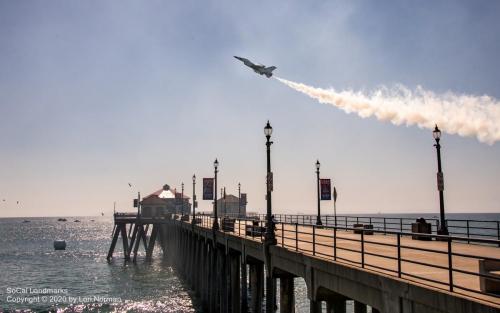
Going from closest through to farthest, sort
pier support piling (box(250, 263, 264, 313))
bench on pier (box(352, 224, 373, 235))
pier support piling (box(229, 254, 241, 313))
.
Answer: bench on pier (box(352, 224, 373, 235)) < pier support piling (box(250, 263, 264, 313)) < pier support piling (box(229, 254, 241, 313))

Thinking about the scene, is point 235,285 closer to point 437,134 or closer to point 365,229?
point 437,134

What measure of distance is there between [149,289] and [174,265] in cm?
1698

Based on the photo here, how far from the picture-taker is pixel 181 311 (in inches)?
1319

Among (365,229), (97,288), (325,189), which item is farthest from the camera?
(97,288)

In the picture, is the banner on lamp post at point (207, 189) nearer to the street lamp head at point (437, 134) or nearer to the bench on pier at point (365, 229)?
the bench on pier at point (365, 229)

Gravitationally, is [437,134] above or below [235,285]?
above

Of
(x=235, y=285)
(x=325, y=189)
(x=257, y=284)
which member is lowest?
(x=235, y=285)

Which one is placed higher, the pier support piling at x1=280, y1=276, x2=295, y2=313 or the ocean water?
the pier support piling at x1=280, y1=276, x2=295, y2=313

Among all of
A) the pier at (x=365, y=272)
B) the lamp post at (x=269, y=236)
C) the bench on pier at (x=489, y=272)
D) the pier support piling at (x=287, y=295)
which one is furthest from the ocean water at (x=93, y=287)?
the bench on pier at (x=489, y=272)

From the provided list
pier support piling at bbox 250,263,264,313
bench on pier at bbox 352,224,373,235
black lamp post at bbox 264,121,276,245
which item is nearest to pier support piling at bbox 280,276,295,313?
black lamp post at bbox 264,121,276,245

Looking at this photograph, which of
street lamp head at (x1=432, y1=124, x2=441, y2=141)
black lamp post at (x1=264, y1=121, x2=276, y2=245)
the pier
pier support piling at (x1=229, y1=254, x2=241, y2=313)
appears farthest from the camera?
pier support piling at (x1=229, y1=254, x2=241, y2=313)

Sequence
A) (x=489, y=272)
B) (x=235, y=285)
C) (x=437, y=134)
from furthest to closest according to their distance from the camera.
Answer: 1. (x=235, y=285)
2. (x=437, y=134)
3. (x=489, y=272)

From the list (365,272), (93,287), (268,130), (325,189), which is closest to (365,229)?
(365,272)

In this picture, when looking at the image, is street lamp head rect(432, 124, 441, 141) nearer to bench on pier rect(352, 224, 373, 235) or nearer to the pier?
the pier
